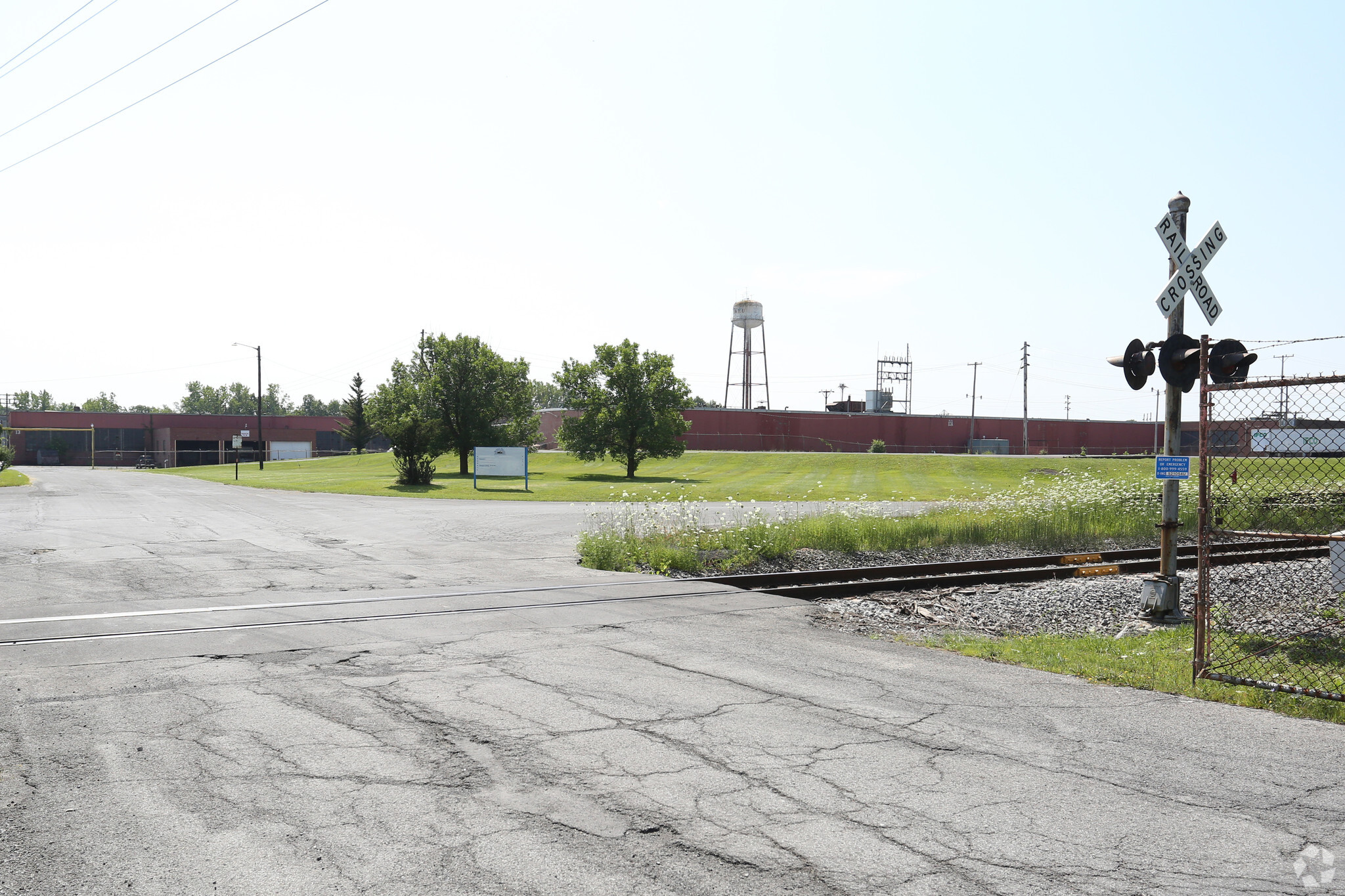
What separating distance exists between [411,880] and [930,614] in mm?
8132

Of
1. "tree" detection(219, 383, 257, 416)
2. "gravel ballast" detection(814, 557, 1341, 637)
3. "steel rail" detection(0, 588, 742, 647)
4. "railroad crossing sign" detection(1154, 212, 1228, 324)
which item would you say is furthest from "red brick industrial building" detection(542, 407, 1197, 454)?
"tree" detection(219, 383, 257, 416)

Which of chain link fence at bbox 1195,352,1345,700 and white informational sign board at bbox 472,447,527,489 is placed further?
white informational sign board at bbox 472,447,527,489

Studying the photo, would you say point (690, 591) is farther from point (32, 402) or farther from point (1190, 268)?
point (32, 402)

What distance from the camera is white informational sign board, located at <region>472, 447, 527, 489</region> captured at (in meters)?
39.2

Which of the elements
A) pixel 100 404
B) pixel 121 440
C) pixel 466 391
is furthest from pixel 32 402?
pixel 466 391

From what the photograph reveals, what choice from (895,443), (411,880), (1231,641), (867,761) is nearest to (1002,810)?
(867,761)

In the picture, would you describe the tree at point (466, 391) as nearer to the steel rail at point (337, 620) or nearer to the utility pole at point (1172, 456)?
the steel rail at point (337, 620)

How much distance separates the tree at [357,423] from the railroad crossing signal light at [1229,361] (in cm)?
9221

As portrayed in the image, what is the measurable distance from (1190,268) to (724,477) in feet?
132

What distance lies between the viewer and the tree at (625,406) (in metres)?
49.3

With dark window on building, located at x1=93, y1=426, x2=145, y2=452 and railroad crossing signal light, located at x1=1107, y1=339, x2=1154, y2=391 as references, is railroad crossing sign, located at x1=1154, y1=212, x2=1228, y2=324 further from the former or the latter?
dark window on building, located at x1=93, y1=426, x2=145, y2=452

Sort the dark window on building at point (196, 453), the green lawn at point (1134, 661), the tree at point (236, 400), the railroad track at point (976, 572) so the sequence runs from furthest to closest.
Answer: the tree at point (236, 400), the dark window on building at point (196, 453), the railroad track at point (976, 572), the green lawn at point (1134, 661)

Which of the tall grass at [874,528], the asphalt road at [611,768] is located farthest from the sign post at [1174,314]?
the tall grass at [874,528]

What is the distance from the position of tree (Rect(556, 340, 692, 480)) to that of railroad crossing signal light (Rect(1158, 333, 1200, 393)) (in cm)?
3967
